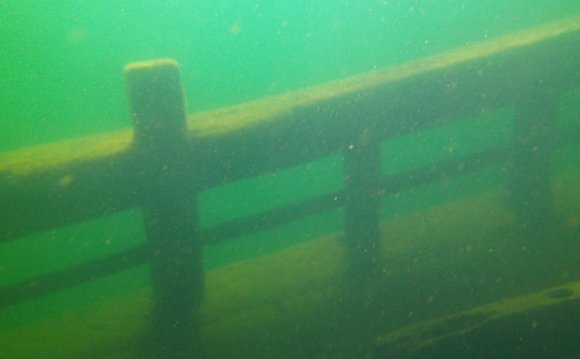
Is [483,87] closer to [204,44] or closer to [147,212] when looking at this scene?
[147,212]

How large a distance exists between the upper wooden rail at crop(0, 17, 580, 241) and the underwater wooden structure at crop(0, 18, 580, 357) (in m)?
0.01

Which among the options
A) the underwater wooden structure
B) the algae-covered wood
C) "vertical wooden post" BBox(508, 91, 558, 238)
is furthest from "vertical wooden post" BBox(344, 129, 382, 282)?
"vertical wooden post" BBox(508, 91, 558, 238)

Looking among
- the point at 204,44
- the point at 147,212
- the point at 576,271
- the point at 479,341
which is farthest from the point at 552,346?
the point at 204,44

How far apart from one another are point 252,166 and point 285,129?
41 cm

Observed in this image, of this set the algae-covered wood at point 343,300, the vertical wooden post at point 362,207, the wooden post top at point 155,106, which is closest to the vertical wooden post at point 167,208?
the wooden post top at point 155,106

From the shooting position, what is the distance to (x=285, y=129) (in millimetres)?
3914

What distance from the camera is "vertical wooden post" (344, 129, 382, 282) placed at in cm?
453

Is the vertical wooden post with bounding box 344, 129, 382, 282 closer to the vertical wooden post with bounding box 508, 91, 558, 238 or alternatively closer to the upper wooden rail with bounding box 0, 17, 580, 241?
the upper wooden rail with bounding box 0, 17, 580, 241

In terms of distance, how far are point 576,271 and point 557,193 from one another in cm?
227

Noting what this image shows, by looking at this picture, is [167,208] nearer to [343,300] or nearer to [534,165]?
[343,300]

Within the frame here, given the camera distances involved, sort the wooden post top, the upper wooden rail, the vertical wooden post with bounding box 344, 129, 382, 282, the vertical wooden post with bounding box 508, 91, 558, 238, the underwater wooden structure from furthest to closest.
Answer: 1. the vertical wooden post with bounding box 508, 91, 558, 238
2. the vertical wooden post with bounding box 344, 129, 382, 282
3. the wooden post top
4. the underwater wooden structure
5. the upper wooden rail

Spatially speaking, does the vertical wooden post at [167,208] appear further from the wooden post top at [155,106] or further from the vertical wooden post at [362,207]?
the vertical wooden post at [362,207]

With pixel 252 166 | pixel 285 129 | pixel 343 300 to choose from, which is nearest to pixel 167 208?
pixel 252 166

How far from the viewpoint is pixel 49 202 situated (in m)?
3.25
